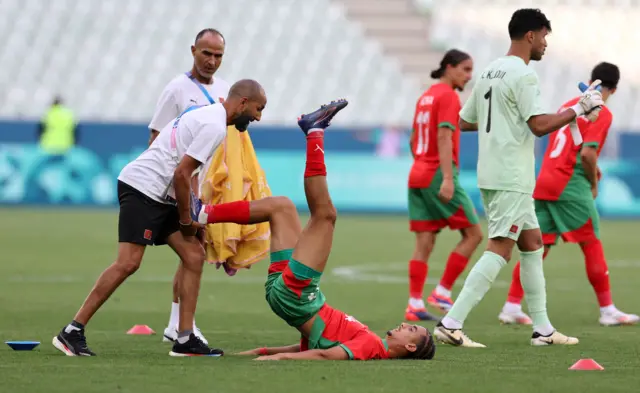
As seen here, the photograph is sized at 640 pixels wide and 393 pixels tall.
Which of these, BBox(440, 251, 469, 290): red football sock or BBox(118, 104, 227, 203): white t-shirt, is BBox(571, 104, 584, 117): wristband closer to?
BBox(118, 104, 227, 203): white t-shirt

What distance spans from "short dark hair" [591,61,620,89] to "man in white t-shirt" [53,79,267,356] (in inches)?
146

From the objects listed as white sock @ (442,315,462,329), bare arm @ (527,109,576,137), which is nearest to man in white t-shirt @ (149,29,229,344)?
white sock @ (442,315,462,329)

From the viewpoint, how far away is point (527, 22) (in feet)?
27.4

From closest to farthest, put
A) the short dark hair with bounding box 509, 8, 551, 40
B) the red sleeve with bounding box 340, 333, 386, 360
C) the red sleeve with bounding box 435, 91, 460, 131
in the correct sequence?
1. the red sleeve with bounding box 340, 333, 386, 360
2. the short dark hair with bounding box 509, 8, 551, 40
3. the red sleeve with bounding box 435, 91, 460, 131

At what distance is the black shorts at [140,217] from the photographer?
772 centimetres

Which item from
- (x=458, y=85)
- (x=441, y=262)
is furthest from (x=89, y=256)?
(x=458, y=85)

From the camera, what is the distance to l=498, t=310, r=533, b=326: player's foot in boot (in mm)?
10198

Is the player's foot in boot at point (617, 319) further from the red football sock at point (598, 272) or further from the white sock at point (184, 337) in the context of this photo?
the white sock at point (184, 337)

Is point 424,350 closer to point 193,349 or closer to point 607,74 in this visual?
point 193,349

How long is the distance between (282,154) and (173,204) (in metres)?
17.8

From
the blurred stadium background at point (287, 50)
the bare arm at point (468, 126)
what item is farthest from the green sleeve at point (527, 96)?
the blurred stadium background at point (287, 50)

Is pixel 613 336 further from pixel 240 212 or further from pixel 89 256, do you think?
pixel 89 256

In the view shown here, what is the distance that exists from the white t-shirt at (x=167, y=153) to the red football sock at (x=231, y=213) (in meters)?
0.33

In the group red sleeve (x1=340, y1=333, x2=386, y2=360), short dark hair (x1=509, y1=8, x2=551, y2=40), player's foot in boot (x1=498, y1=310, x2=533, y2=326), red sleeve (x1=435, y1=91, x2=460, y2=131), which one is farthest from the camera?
red sleeve (x1=435, y1=91, x2=460, y2=131)
